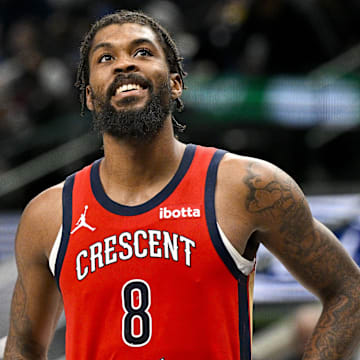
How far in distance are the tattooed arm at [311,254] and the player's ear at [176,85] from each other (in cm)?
46

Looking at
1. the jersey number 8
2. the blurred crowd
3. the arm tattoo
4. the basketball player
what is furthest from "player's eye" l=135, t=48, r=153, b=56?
the blurred crowd

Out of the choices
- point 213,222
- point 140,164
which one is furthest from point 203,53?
point 213,222

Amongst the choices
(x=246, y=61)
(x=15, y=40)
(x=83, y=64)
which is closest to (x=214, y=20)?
(x=246, y=61)

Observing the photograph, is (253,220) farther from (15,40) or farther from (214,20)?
(15,40)

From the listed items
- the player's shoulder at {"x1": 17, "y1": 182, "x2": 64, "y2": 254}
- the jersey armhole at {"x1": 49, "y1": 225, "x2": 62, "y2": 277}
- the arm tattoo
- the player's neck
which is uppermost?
the player's neck

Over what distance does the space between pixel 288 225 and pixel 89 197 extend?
2.43ft

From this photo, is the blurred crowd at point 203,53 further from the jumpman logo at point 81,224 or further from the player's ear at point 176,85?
the jumpman logo at point 81,224

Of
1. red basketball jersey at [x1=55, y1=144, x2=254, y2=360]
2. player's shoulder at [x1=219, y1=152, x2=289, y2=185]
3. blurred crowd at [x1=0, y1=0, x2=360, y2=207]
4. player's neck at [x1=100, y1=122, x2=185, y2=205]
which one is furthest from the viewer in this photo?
blurred crowd at [x1=0, y1=0, x2=360, y2=207]

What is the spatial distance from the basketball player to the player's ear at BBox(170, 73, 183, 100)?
5cm

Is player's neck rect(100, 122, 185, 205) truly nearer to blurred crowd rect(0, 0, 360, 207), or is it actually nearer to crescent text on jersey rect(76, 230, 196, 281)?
crescent text on jersey rect(76, 230, 196, 281)

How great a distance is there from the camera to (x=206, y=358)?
261cm

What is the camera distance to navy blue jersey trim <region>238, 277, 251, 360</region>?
2.70 meters

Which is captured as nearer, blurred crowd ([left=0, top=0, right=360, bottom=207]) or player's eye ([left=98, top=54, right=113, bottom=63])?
player's eye ([left=98, top=54, right=113, bottom=63])

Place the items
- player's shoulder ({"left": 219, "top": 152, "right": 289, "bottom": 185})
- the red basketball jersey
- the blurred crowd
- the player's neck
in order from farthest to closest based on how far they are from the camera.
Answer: the blurred crowd < the player's neck < player's shoulder ({"left": 219, "top": 152, "right": 289, "bottom": 185}) < the red basketball jersey
